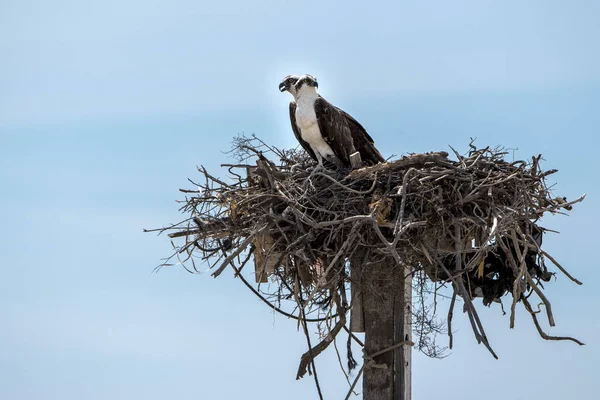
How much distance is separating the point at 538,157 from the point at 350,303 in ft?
6.41

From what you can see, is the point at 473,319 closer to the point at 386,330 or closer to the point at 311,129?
the point at 386,330

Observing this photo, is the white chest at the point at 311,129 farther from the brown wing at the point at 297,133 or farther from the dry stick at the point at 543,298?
the dry stick at the point at 543,298

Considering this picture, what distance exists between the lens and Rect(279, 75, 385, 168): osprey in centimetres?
933

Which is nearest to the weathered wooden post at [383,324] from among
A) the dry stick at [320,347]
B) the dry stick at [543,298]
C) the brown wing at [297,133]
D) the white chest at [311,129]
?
the dry stick at [320,347]

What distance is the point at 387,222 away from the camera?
24.4ft

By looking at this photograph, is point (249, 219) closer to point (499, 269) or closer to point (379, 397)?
point (379, 397)

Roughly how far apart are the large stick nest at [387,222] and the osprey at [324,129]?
3.35 feet

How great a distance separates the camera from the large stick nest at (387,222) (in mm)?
7438

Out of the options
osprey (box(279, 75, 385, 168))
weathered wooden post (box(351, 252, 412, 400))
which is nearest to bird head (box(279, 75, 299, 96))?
osprey (box(279, 75, 385, 168))

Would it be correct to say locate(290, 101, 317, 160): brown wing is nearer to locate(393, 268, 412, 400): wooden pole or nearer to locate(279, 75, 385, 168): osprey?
locate(279, 75, 385, 168): osprey

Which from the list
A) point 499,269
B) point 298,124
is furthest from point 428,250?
point 298,124

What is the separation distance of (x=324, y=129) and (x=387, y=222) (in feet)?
6.96

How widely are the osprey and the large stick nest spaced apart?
1020 millimetres

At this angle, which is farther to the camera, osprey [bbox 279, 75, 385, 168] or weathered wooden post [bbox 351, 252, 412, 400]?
osprey [bbox 279, 75, 385, 168]
